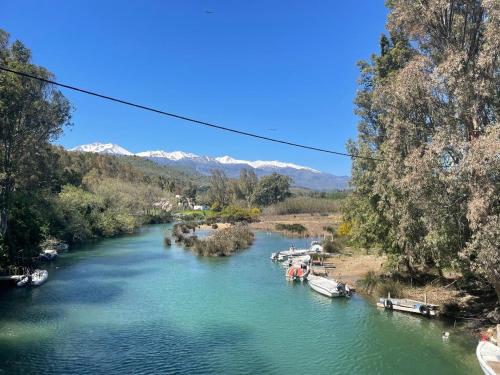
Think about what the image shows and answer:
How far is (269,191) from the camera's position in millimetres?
156500

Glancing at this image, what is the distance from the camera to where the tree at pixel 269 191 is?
514 feet

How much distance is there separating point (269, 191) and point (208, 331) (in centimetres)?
13336

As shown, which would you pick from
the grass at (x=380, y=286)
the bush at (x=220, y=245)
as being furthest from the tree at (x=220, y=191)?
the grass at (x=380, y=286)

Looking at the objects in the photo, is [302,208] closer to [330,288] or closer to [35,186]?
[35,186]

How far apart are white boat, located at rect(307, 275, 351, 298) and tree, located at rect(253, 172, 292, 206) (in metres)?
122

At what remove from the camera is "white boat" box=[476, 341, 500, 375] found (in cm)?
1565

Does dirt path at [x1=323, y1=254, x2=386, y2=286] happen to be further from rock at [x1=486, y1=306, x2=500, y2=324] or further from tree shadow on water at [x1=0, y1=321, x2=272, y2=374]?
tree shadow on water at [x1=0, y1=321, x2=272, y2=374]

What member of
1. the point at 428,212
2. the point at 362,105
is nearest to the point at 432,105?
the point at 428,212

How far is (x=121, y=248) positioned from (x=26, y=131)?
2691 cm

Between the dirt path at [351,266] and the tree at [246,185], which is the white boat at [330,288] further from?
the tree at [246,185]

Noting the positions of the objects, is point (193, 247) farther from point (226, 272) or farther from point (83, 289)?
point (83, 289)

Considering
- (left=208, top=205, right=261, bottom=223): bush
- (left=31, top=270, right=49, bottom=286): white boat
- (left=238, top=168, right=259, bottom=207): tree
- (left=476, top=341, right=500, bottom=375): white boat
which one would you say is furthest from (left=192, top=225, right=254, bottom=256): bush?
(left=238, top=168, right=259, bottom=207): tree

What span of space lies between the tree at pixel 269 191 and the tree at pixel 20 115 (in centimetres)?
11590

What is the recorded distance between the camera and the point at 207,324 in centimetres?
2498
